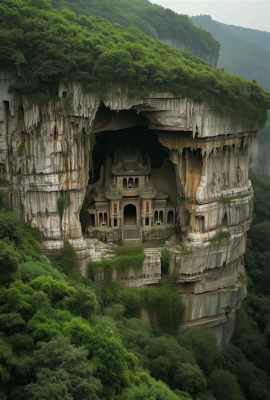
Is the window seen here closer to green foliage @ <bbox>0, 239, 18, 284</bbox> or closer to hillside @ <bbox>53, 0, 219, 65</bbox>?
green foliage @ <bbox>0, 239, 18, 284</bbox>

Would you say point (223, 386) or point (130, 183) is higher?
point (130, 183)

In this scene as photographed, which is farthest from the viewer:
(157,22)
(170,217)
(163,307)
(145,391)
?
(157,22)

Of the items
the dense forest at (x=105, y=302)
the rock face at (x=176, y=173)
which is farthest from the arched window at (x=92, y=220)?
the dense forest at (x=105, y=302)

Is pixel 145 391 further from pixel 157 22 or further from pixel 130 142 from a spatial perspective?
pixel 157 22

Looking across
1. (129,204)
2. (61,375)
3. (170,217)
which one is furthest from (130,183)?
(61,375)

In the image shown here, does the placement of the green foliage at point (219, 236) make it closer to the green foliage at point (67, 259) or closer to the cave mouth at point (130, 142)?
the cave mouth at point (130, 142)

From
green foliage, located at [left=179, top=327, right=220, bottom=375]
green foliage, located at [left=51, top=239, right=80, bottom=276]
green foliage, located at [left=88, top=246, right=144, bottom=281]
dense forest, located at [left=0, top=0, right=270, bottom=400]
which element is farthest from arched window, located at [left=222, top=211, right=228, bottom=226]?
green foliage, located at [left=51, top=239, right=80, bottom=276]

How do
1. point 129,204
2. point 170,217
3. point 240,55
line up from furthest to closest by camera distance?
point 240,55, point 170,217, point 129,204
